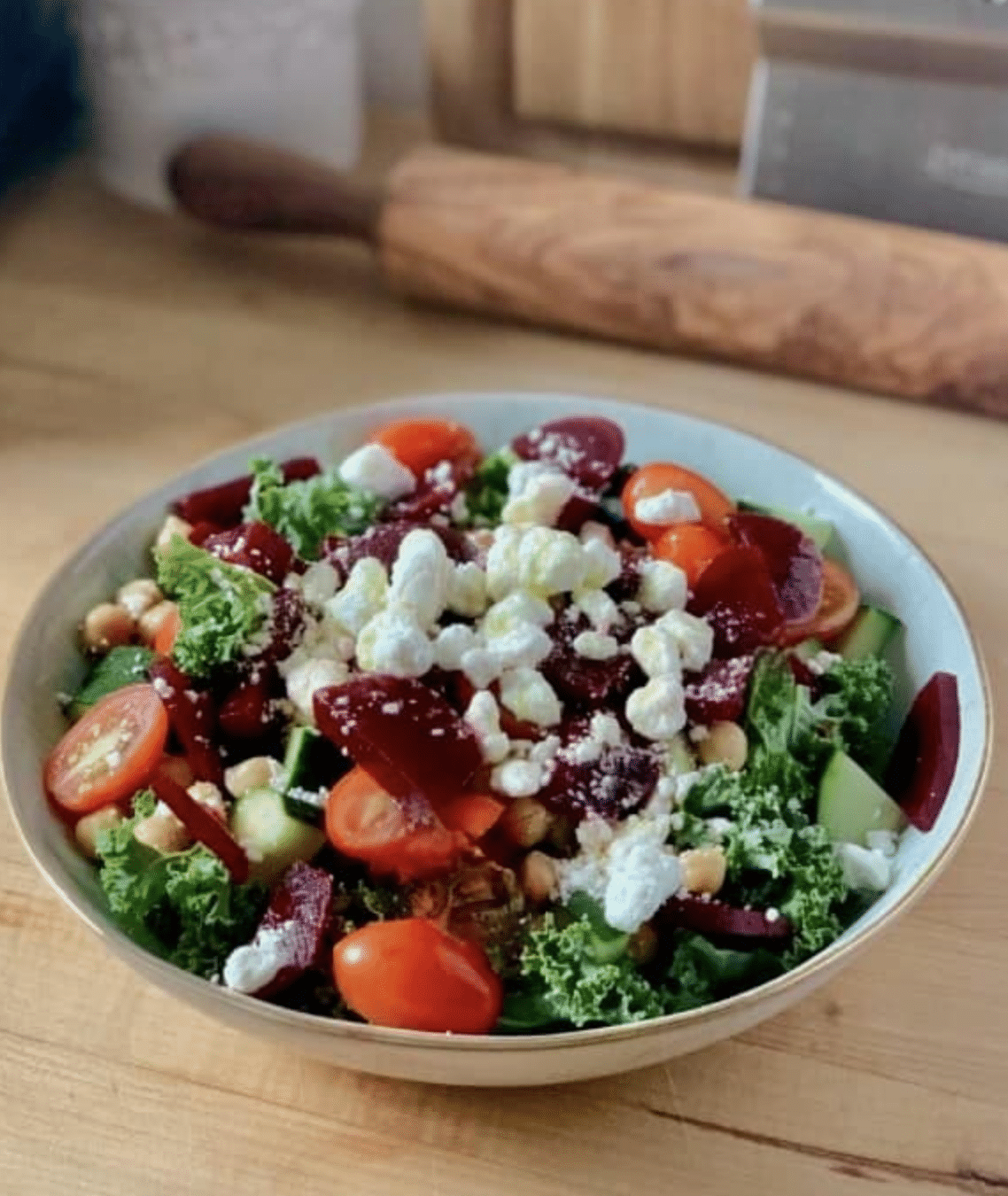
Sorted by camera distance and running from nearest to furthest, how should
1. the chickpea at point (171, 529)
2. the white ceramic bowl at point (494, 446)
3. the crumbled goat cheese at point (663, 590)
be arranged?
the white ceramic bowl at point (494, 446) < the crumbled goat cheese at point (663, 590) < the chickpea at point (171, 529)

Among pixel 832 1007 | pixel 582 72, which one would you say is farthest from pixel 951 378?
pixel 832 1007

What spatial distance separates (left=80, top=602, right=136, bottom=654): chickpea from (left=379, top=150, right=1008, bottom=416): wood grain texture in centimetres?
60

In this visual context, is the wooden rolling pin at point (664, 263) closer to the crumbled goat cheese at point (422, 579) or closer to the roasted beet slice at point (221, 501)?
the roasted beet slice at point (221, 501)

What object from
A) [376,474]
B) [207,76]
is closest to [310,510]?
[376,474]

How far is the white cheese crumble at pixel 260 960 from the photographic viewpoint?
2.70ft

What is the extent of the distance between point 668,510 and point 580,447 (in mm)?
105

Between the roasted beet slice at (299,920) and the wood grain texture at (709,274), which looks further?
the wood grain texture at (709,274)

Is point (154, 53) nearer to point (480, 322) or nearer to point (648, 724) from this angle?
point (480, 322)

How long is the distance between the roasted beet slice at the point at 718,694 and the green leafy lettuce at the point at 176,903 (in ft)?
0.89

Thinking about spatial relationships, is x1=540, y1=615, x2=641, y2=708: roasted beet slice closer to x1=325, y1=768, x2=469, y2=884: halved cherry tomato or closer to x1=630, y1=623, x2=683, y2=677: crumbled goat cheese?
x1=630, y1=623, x2=683, y2=677: crumbled goat cheese

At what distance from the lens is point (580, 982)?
81 cm

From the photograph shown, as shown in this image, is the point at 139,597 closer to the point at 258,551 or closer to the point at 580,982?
the point at 258,551

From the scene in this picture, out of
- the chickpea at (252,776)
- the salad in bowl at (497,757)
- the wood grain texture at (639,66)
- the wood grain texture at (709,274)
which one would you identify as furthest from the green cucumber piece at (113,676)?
the wood grain texture at (639,66)

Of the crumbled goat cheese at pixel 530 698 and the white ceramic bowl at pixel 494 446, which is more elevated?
the crumbled goat cheese at pixel 530 698
